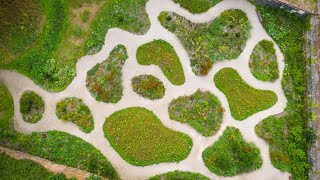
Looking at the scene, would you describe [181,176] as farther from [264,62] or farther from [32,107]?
[32,107]

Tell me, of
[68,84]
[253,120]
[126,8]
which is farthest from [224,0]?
[68,84]

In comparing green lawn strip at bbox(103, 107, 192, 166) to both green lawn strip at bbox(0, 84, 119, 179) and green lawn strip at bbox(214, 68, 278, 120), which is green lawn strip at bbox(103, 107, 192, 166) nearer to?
green lawn strip at bbox(0, 84, 119, 179)

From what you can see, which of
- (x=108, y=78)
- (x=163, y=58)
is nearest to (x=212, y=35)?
(x=163, y=58)

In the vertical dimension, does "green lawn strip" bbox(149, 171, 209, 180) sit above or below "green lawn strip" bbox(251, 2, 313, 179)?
below

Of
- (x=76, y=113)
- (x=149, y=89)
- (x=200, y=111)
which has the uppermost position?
(x=149, y=89)

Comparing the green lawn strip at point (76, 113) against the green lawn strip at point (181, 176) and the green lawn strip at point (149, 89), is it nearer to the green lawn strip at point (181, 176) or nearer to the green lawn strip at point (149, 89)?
the green lawn strip at point (149, 89)

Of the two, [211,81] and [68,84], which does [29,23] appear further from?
[211,81]

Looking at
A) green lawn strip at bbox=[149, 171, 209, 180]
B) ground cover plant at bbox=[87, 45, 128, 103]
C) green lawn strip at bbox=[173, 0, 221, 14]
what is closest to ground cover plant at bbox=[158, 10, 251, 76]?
green lawn strip at bbox=[173, 0, 221, 14]
